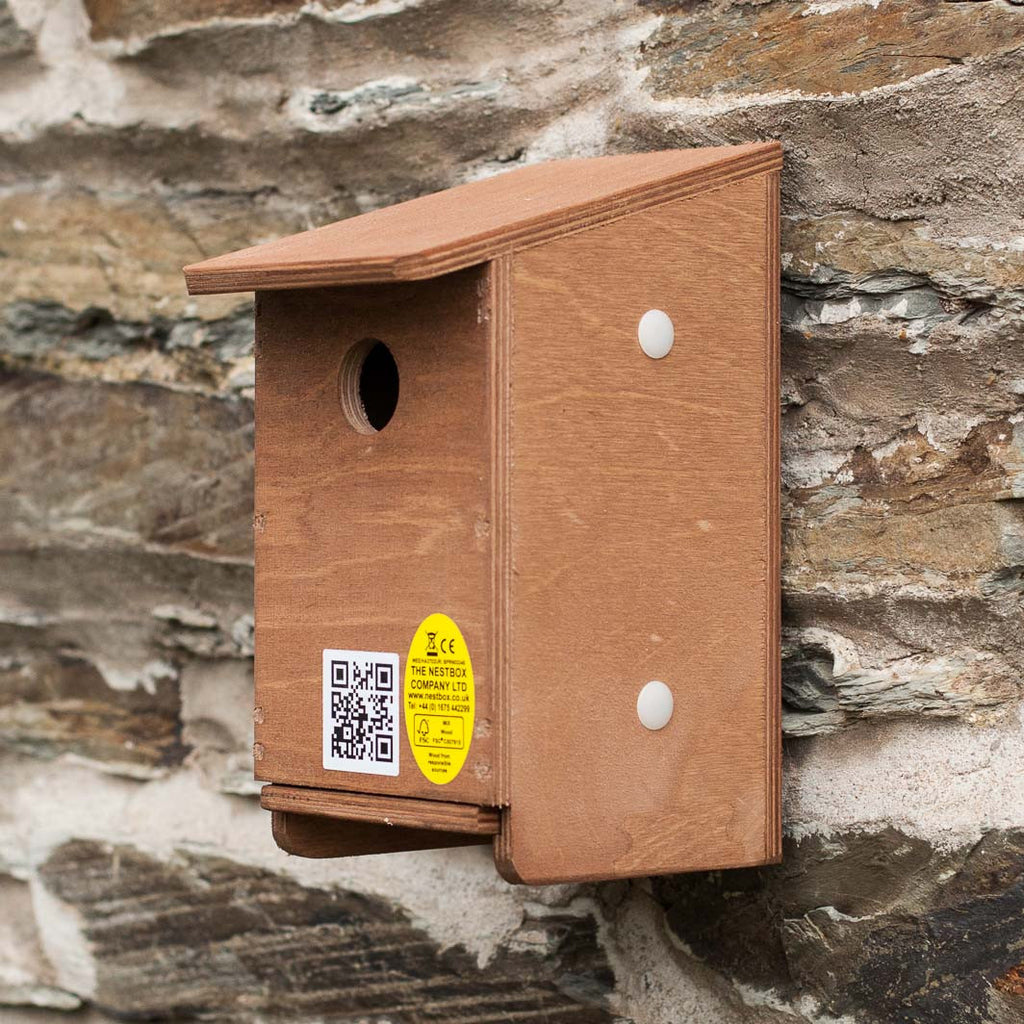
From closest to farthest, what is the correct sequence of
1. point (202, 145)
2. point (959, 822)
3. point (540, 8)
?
point (959, 822) < point (540, 8) < point (202, 145)

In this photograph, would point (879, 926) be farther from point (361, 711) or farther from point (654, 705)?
point (361, 711)

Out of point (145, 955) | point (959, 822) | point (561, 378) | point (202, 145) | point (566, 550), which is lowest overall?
point (145, 955)

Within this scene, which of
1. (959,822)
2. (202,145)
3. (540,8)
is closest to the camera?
(959,822)

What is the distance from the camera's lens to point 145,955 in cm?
180

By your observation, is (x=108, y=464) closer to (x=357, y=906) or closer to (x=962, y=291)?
(x=357, y=906)

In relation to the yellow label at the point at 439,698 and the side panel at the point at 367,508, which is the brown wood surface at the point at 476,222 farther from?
the yellow label at the point at 439,698

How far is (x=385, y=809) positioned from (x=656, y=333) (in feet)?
1.32

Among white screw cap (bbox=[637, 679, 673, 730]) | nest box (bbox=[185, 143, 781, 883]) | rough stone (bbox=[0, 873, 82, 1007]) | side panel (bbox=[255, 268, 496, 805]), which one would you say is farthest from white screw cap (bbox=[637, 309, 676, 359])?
rough stone (bbox=[0, 873, 82, 1007])

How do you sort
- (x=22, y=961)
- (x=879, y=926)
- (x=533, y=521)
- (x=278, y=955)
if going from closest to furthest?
(x=533, y=521) → (x=879, y=926) → (x=278, y=955) → (x=22, y=961)

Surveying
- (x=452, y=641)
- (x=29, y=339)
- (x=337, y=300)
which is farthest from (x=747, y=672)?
(x=29, y=339)

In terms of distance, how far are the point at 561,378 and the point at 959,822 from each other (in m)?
0.48

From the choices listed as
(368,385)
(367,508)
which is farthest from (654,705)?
(368,385)

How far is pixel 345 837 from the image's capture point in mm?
1368

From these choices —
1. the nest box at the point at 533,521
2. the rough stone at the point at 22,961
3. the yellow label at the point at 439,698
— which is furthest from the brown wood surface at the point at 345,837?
the rough stone at the point at 22,961
